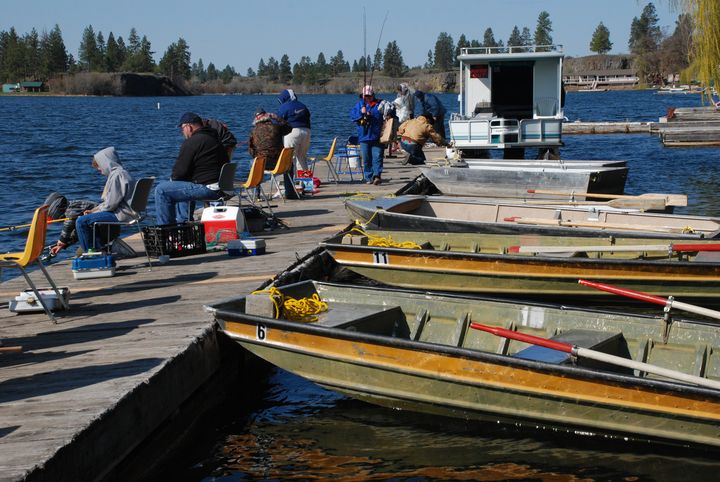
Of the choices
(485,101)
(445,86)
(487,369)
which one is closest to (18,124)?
(485,101)

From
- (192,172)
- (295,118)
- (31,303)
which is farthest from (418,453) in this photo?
(295,118)

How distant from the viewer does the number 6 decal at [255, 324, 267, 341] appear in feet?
25.9

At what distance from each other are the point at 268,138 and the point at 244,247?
452cm

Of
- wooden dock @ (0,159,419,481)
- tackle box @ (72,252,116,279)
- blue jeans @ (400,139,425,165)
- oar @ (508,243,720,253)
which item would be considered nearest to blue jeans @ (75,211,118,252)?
tackle box @ (72,252,116,279)

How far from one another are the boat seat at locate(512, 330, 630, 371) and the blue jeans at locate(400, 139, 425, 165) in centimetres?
1398

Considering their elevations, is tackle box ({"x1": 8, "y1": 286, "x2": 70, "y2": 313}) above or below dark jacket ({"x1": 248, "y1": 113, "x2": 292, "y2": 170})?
below

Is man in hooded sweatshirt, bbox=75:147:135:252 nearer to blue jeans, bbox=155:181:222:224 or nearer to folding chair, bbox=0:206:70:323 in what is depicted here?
blue jeans, bbox=155:181:222:224

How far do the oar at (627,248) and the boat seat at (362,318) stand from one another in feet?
10.3

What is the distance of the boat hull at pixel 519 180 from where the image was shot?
17016 millimetres

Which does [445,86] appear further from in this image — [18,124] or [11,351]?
[11,351]

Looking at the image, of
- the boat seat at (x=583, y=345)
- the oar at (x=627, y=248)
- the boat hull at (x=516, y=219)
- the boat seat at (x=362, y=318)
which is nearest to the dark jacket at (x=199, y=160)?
the boat hull at (x=516, y=219)

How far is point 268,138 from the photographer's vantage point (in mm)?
15789

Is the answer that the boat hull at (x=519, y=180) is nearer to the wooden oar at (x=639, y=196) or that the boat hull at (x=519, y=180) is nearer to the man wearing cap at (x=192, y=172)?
the wooden oar at (x=639, y=196)

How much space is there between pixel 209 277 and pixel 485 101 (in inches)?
639
